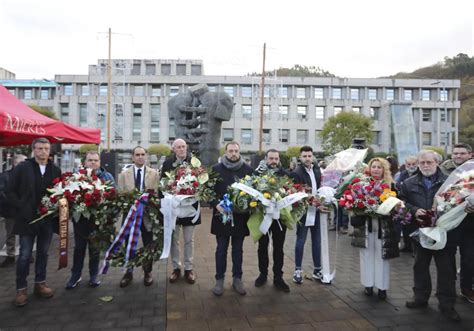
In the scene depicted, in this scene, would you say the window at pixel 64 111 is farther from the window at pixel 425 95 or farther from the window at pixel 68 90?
the window at pixel 425 95

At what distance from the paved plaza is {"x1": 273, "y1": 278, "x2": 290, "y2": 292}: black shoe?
96mm

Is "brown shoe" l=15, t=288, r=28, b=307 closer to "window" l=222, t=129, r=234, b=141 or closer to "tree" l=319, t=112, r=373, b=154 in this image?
"tree" l=319, t=112, r=373, b=154

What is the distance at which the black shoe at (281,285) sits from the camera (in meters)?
4.71

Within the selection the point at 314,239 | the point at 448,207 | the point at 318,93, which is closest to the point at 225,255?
the point at 314,239

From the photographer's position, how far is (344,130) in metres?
45.1

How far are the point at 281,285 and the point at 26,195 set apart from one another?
356cm

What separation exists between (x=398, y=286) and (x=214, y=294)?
8.78 ft

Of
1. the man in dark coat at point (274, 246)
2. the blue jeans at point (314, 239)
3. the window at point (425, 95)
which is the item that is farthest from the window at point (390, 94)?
the man in dark coat at point (274, 246)

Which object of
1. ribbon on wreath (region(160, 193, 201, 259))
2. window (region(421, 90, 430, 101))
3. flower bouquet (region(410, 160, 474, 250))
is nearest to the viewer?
flower bouquet (region(410, 160, 474, 250))

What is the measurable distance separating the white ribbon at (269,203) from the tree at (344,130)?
137 feet

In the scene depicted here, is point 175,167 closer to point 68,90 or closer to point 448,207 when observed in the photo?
point 448,207

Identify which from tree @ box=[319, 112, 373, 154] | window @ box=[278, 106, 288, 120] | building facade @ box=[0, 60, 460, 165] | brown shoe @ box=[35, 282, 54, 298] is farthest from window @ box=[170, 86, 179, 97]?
brown shoe @ box=[35, 282, 54, 298]

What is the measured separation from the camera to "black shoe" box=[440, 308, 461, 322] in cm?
384

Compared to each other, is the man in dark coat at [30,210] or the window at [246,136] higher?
the window at [246,136]
